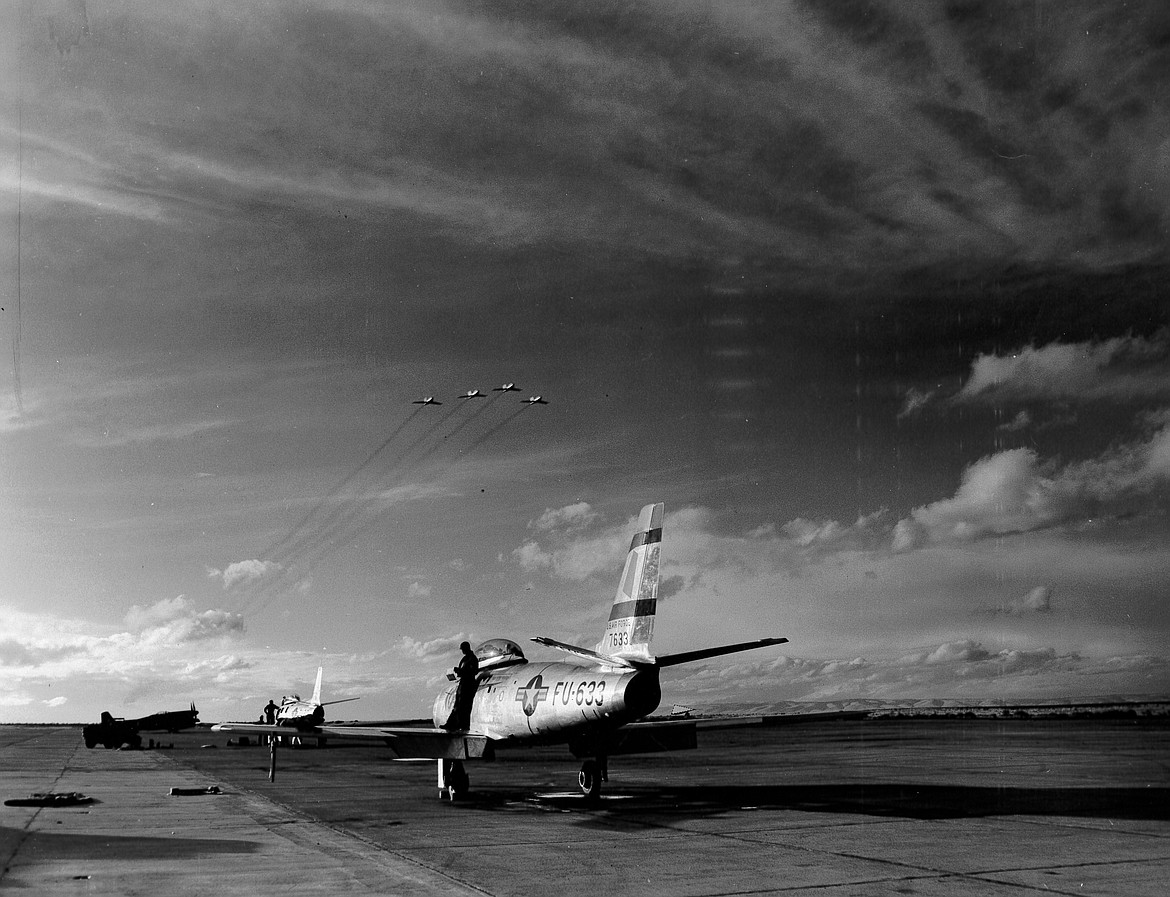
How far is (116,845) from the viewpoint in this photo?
44.8 ft

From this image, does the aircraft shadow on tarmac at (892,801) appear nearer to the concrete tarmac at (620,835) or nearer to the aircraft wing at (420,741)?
the concrete tarmac at (620,835)

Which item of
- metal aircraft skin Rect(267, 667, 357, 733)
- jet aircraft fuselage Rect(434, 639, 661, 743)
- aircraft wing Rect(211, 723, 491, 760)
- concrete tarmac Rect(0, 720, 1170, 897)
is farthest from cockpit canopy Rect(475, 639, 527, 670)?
metal aircraft skin Rect(267, 667, 357, 733)

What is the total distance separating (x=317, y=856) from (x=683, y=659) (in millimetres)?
7368

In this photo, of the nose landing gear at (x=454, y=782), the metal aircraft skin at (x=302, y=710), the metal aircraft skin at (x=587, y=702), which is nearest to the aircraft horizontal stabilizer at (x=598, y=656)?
the metal aircraft skin at (x=587, y=702)

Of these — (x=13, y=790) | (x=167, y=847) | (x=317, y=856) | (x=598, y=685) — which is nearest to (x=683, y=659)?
(x=598, y=685)

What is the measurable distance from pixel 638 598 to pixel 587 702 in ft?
7.24

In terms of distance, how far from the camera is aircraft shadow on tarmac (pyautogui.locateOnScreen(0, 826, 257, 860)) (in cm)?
1271

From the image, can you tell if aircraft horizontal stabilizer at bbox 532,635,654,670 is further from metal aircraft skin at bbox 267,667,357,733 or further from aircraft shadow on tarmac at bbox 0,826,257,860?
metal aircraft skin at bbox 267,667,357,733

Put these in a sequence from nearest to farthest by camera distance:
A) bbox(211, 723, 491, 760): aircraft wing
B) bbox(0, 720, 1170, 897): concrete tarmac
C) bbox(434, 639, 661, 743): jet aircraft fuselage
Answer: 1. bbox(0, 720, 1170, 897): concrete tarmac
2. bbox(434, 639, 661, 743): jet aircraft fuselage
3. bbox(211, 723, 491, 760): aircraft wing

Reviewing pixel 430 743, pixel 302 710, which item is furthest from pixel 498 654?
pixel 302 710

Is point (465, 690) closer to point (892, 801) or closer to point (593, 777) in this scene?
point (593, 777)

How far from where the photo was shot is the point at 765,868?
1146 cm

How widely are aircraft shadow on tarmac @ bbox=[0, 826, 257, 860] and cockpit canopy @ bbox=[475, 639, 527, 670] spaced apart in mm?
9067

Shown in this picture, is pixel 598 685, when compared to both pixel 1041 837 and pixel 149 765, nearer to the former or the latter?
pixel 1041 837
